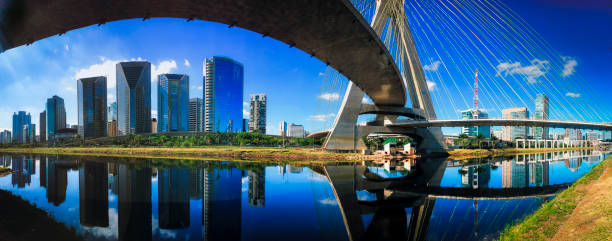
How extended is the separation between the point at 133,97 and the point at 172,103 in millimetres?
23539

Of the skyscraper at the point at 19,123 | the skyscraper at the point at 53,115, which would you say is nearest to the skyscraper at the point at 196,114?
the skyscraper at the point at 53,115

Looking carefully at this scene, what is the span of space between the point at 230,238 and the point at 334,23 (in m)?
13.0

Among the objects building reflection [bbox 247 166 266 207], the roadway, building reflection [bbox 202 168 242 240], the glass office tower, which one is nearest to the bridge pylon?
the roadway

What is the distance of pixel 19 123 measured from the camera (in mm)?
97812

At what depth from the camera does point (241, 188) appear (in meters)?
14.8

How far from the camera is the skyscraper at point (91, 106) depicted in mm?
117875

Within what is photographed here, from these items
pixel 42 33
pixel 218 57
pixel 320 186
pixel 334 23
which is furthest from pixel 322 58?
pixel 218 57

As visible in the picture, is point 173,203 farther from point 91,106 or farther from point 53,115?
point 91,106

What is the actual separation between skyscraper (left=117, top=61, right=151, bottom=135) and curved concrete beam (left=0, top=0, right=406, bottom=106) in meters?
156

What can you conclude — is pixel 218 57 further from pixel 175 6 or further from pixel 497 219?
pixel 497 219

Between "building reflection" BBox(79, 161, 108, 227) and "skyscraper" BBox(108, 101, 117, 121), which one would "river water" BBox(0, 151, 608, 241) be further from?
"skyscraper" BBox(108, 101, 117, 121)

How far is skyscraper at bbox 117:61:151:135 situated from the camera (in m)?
143

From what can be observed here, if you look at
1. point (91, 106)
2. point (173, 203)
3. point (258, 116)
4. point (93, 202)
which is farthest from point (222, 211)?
point (258, 116)

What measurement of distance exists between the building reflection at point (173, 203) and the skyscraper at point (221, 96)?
4878 inches
